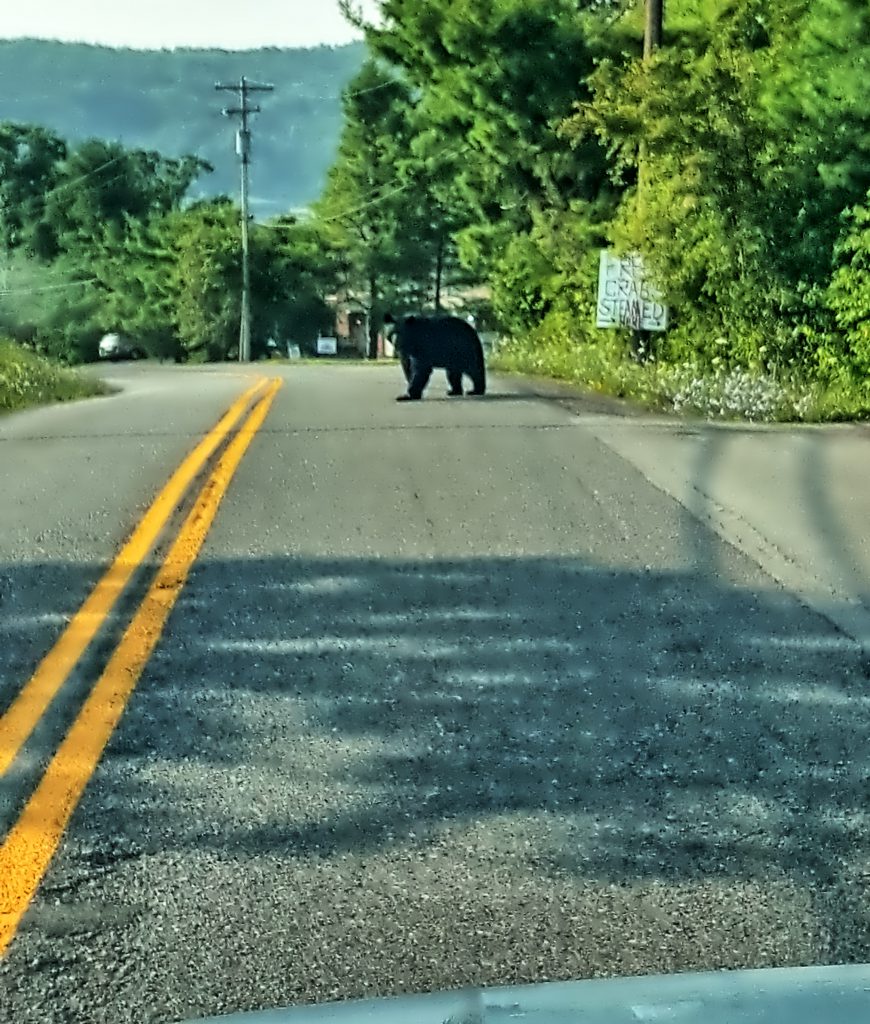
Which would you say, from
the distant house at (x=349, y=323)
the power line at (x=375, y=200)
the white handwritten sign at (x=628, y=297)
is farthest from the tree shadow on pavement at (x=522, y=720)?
the distant house at (x=349, y=323)

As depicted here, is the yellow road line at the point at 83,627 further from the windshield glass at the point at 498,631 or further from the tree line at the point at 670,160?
the tree line at the point at 670,160

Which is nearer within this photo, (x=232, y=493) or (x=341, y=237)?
(x=232, y=493)

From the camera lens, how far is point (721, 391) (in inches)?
694

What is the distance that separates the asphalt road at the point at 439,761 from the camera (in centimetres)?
365

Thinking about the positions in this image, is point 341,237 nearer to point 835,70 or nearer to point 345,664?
point 835,70

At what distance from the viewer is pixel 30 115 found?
50.3 m

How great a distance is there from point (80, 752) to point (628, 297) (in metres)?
18.5

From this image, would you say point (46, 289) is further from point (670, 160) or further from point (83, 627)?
point (83, 627)

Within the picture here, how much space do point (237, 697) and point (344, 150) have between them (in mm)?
40938

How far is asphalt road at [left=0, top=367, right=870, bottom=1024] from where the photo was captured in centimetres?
365

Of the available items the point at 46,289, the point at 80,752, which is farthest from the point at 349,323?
the point at 80,752

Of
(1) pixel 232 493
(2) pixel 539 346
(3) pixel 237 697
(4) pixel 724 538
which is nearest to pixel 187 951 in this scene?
(3) pixel 237 697

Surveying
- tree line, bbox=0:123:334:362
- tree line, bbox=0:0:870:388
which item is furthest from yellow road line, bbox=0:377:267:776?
tree line, bbox=0:123:334:362

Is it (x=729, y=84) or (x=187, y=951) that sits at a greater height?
(x=729, y=84)
